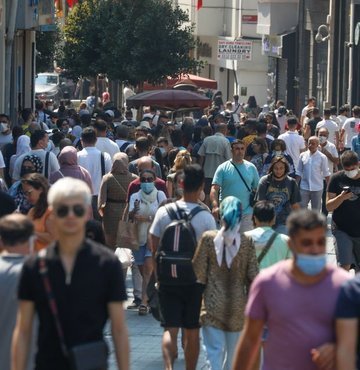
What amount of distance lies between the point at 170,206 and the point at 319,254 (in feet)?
12.4

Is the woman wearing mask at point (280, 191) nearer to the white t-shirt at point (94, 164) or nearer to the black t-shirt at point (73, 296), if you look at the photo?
the white t-shirt at point (94, 164)

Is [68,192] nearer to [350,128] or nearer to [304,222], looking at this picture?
[304,222]

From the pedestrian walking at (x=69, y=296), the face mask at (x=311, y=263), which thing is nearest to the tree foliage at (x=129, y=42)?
the pedestrian walking at (x=69, y=296)

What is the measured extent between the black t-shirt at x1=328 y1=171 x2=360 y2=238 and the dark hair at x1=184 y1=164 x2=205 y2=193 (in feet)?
10.1

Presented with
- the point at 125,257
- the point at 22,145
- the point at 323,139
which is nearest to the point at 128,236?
the point at 125,257

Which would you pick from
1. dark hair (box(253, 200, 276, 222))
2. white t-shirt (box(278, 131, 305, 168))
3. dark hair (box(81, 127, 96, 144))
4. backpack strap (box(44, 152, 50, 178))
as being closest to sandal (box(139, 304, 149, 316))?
backpack strap (box(44, 152, 50, 178))

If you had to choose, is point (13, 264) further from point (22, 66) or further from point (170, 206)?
point (22, 66)

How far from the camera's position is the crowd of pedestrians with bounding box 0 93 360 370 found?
6488mm

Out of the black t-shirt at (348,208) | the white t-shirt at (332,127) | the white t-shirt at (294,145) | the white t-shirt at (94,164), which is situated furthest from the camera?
the white t-shirt at (332,127)

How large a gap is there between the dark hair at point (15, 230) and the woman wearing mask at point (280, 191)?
6183 mm

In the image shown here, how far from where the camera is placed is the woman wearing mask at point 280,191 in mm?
13328

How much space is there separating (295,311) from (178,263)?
339 centimetres

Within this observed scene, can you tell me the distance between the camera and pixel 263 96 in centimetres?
5941

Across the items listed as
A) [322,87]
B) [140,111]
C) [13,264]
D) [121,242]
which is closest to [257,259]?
[13,264]
